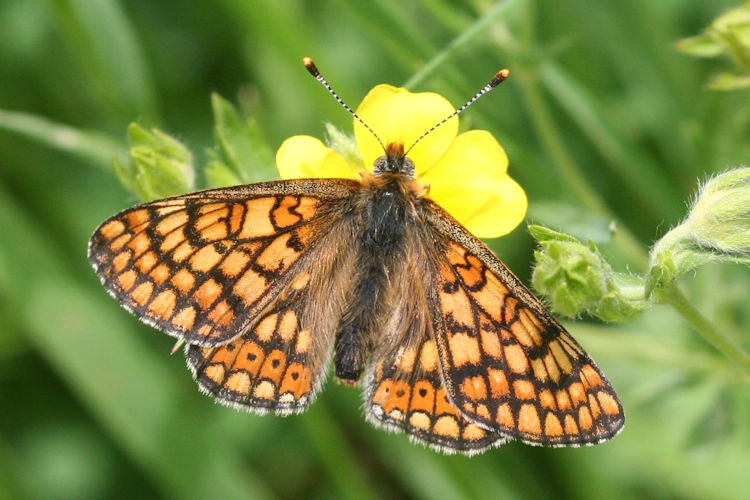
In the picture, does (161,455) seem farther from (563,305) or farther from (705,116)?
(705,116)

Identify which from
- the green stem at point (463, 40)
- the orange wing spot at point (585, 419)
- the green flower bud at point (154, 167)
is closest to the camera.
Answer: the orange wing spot at point (585, 419)

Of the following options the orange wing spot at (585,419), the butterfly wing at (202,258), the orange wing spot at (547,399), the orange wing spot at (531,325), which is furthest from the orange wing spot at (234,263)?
the orange wing spot at (585,419)

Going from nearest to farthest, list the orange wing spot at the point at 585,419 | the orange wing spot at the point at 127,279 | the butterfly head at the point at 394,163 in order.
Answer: the orange wing spot at the point at 585,419
the orange wing spot at the point at 127,279
the butterfly head at the point at 394,163

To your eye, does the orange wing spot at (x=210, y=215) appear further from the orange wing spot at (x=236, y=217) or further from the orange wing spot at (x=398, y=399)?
the orange wing spot at (x=398, y=399)

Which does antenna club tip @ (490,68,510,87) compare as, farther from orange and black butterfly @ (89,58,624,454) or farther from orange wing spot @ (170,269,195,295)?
orange wing spot @ (170,269,195,295)

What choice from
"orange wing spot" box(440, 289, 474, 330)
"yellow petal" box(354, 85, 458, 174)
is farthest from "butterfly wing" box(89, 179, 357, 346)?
"orange wing spot" box(440, 289, 474, 330)

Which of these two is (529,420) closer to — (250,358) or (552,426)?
(552,426)

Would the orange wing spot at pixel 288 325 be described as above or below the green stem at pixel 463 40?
below

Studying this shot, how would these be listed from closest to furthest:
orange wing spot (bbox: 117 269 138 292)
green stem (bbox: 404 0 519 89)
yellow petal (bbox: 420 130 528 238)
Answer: orange wing spot (bbox: 117 269 138 292) → yellow petal (bbox: 420 130 528 238) → green stem (bbox: 404 0 519 89)
